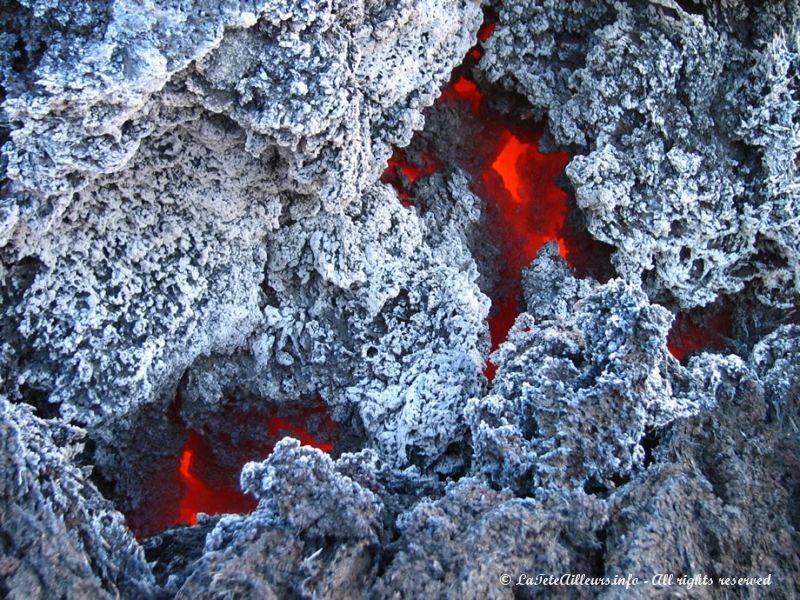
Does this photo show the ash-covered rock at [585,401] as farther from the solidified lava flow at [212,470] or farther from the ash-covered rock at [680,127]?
the solidified lava flow at [212,470]

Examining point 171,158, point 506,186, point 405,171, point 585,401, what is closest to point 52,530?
point 171,158

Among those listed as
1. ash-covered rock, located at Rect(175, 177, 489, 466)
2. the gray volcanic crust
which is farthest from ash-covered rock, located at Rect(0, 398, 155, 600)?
ash-covered rock, located at Rect(175, 177, 489, 466)

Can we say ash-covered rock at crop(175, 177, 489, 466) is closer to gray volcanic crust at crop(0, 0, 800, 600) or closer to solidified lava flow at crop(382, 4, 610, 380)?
gray volcanic crust at crop(0, 0, 800, 600)

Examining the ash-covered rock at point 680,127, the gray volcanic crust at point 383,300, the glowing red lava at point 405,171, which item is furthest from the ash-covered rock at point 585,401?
the glowing red lava at point 405,171

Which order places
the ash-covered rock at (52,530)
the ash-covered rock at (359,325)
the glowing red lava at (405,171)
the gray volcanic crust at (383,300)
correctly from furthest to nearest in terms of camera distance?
the glowing red lava at (405,171) < the ash-covered rock at (359,325) < the gray volcanic crust at (383,300) < the ash-covered rock at (52,530)

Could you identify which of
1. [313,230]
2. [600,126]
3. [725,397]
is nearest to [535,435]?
[725,397]
